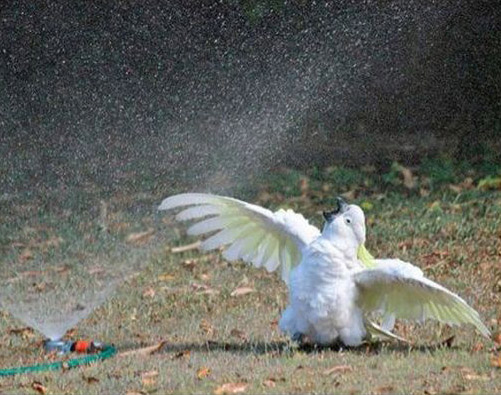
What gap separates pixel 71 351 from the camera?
7.23 m

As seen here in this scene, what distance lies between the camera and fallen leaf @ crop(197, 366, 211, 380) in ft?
20.7

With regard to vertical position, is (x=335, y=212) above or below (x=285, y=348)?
above

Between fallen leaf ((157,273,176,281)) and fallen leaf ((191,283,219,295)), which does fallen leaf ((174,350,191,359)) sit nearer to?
fallen leaf ((191,283,219,295))

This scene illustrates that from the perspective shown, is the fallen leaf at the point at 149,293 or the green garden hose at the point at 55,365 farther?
the fallen leaf at the point at 149,293

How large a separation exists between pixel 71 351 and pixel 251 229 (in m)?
1.14

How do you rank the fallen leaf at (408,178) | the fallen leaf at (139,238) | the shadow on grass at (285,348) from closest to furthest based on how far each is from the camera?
the shadow on grass at (285,348)
the fallen leaf at (139,238)
the fallen leaf at (408,178)

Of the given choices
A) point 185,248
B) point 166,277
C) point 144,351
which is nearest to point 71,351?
point 144,351

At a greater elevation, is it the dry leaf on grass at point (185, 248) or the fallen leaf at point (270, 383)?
the dry leaf on grass at point (185, 248)

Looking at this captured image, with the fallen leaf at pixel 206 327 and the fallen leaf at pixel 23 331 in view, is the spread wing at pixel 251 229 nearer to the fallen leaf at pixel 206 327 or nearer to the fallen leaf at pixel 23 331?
the fallen leaf at pixel 206 327

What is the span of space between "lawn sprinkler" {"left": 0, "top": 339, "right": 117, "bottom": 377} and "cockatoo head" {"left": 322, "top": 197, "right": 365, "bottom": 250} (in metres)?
1.29

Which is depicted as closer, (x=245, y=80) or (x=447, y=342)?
(x=447, y=342)

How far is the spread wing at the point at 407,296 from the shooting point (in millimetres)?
6762

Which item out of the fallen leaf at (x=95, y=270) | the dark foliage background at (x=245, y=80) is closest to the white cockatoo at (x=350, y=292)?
the fallen leaf at (x=95, y=270)

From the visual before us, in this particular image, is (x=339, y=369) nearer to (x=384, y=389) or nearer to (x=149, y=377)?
(x=384, y=389)
